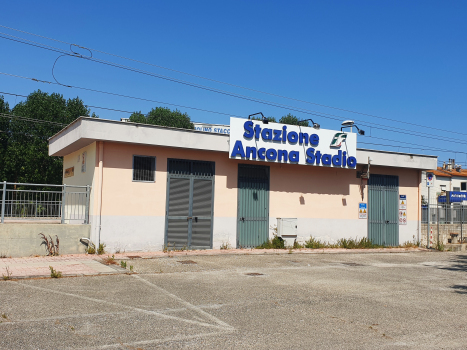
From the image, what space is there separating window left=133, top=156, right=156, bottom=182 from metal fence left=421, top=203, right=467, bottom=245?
44.1ft

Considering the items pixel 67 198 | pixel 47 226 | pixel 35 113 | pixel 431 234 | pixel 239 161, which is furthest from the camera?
pixel 35 113

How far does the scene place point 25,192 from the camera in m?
13.2

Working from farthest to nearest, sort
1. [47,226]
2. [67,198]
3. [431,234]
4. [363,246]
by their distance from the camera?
[431,234] → [363,246] → [67,198] → [47,226]

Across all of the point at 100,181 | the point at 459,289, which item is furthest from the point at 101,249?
the point at 459,289

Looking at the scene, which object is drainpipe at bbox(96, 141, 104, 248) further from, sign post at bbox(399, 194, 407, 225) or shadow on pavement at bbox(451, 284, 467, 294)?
sign post at bbox(399, 194, 407, 225)

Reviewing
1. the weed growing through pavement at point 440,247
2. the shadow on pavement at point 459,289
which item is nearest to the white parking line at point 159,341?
the shadow on pavement at point 459,289

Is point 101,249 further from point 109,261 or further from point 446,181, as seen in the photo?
point 446,181

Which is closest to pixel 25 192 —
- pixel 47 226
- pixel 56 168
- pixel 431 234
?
pixel 47 226

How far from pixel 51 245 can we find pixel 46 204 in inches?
53.6

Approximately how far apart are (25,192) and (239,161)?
7.58 meters

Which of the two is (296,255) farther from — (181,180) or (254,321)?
(254,321)

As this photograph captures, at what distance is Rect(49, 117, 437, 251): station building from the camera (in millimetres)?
14438

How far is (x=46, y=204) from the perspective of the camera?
13.7 metres

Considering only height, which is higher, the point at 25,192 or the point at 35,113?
the point at 35,113
